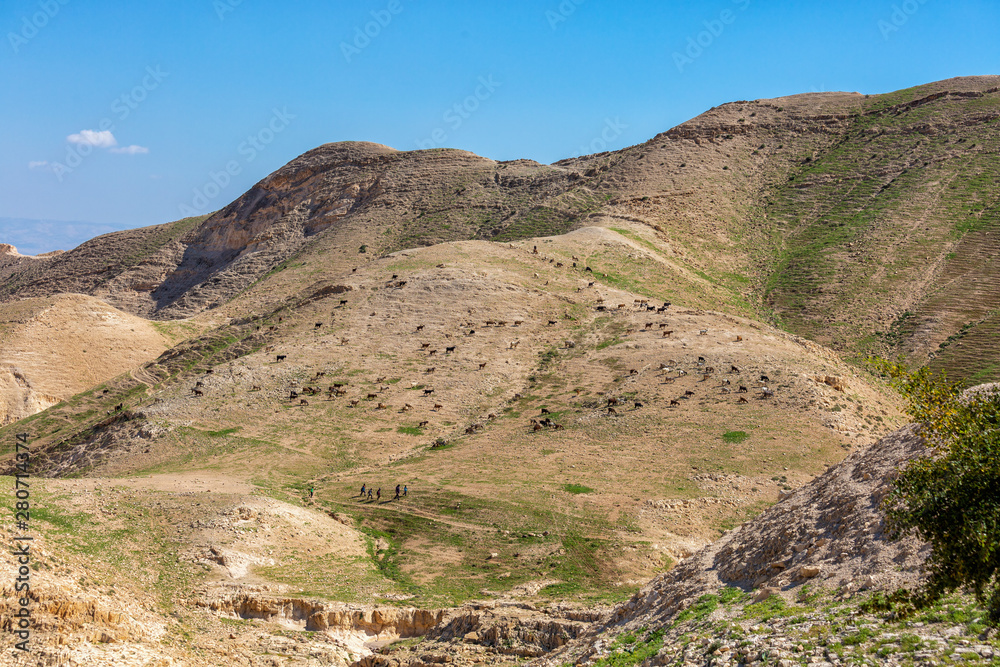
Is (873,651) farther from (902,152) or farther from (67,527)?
(902,152)

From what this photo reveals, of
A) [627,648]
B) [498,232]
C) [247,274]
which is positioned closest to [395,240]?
[498,232]

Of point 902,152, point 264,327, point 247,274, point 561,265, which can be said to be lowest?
point 264,327

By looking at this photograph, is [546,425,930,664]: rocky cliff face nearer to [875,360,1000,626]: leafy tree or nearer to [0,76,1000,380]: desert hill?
[875,360,1000,626]: leafy tree

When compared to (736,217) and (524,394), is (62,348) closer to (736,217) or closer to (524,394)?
(524,394)

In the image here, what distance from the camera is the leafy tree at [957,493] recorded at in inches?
392

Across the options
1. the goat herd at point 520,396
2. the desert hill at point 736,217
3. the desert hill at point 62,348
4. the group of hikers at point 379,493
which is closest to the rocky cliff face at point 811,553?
the group of hikers at point 379,493

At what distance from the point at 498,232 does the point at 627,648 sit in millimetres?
73052

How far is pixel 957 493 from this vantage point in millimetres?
10359

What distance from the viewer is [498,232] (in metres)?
87.8

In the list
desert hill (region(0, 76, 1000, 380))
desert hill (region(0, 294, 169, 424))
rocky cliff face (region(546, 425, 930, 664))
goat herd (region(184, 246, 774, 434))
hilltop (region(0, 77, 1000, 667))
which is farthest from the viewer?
desert hill (region(0, 76, 1000, 380))

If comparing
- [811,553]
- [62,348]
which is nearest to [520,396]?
[811,553]

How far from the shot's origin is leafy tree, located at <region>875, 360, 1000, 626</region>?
32.7ft

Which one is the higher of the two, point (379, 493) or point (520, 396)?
point (520, 396)

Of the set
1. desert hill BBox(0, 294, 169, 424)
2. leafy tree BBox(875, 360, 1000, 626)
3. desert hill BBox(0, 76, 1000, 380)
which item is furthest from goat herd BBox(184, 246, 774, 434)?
leafy tree BBox(875, 360, 1000, 626)
